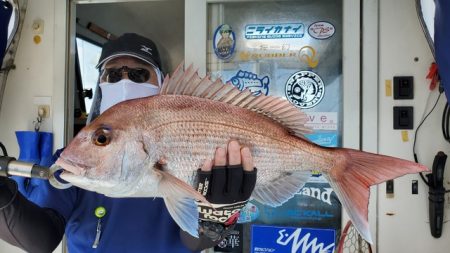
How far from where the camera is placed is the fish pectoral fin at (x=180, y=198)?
2.93 feet

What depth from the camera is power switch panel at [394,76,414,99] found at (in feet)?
6.91

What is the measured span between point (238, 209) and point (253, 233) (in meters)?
1.24

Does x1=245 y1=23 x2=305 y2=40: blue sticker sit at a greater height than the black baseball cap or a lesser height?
greater

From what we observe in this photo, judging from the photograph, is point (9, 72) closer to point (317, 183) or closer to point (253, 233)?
point (253, 233)

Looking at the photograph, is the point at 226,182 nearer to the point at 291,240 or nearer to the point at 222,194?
the point at 222,194

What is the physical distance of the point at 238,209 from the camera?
1.17m

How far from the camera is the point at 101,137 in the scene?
92 cm

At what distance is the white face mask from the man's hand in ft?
1.91

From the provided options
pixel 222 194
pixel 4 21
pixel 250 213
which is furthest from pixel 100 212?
pixel 250 213

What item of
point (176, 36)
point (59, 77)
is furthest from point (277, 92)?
point (176, 36)

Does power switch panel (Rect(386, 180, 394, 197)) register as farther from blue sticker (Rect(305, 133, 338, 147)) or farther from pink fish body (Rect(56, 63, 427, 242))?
pink fish body (Rect(56, 63, 427, 242))

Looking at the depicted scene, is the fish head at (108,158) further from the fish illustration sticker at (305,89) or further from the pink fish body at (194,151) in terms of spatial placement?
the fish illustration sticker at (305,89)

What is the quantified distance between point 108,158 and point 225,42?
158cm

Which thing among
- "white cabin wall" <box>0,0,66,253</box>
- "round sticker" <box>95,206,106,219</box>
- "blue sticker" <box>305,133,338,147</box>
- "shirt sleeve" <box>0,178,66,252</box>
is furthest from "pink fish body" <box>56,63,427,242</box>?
"white cabin wall" <box>0,0,66,253</box>
